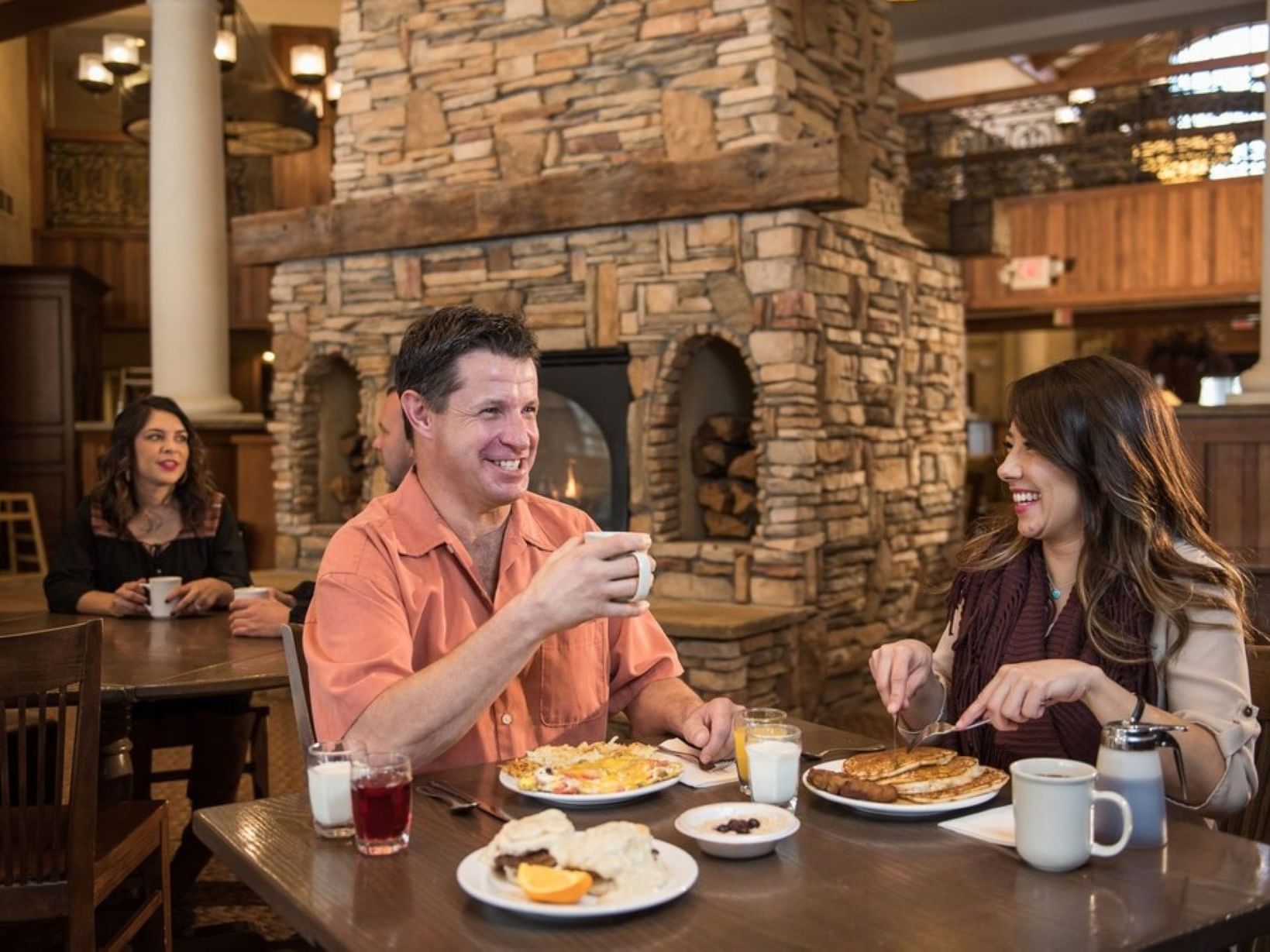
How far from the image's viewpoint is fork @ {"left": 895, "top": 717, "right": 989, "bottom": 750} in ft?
5.90

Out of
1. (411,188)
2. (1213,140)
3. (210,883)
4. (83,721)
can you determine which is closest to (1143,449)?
(83,721)

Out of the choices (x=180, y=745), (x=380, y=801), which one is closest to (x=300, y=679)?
(x=380, y=801)

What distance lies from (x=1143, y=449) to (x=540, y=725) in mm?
1032

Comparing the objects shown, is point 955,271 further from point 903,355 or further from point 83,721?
point 83,721

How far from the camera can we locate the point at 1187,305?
32.9 ft

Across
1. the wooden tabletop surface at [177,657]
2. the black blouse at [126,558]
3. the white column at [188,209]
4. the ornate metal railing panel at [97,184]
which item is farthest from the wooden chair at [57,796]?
the ornate metal railing panel at [97,184]

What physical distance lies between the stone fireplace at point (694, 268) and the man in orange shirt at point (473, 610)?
2857 mm

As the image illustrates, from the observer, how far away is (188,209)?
7.64 m

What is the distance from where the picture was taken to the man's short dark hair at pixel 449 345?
6.75ft

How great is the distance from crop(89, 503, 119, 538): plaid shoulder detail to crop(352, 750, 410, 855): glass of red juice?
8.02 feet

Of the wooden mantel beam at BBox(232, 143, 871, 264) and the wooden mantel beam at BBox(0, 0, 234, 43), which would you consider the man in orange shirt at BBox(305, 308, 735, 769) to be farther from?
the wooden mantel beam at BBox(0, 0, 234, 43)

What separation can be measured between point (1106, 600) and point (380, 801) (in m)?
1.15

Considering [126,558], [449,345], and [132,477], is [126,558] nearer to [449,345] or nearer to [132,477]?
[132,477]

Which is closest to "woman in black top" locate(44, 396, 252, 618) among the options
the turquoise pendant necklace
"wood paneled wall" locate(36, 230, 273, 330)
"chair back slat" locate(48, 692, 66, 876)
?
"chair back slat" locate(48, 692, 66, 876)
